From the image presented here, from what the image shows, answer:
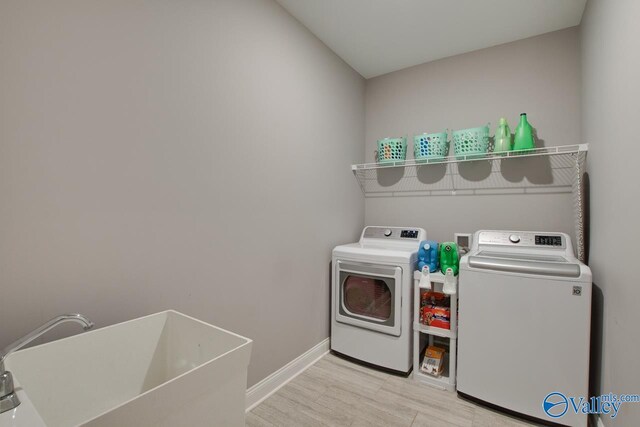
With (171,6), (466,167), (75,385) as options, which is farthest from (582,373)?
(171,6)

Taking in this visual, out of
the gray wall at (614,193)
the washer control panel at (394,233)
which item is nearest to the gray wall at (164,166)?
the washer control panel at (394,233)

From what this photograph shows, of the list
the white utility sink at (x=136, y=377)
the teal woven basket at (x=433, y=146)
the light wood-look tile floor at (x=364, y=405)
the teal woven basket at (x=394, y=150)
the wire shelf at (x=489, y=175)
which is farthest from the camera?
the teal woven basket at (x=394, y=150)

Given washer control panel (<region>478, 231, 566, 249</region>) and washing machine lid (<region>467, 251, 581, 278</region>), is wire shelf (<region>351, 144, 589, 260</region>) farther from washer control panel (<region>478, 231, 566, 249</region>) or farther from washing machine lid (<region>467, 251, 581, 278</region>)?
washing machine lid (<region>467, 251, 581, 278</region>)

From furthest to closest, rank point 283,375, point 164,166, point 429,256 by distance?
1. point 429,256
2. point 283,375
3. point 164,166

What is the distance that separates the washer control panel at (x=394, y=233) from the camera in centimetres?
250

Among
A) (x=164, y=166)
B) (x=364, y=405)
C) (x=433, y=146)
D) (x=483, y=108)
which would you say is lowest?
(x=364, y=405)

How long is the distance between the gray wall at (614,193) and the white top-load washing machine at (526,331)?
125 millimetres

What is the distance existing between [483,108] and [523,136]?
469mm

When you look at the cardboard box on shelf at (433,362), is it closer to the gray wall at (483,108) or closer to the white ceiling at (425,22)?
the gray wall at (483,108)

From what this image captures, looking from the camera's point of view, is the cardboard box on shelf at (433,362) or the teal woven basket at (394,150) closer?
the cardboard box on shelf at (433,362)

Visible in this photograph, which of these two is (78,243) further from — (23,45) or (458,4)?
(458,4)

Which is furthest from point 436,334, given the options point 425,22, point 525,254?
point 425,22

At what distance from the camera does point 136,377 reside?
111 cm

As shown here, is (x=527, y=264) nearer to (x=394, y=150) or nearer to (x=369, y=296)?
(x=369, y=296)
